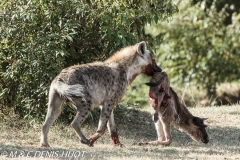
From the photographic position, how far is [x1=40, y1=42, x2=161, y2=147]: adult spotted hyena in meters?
8.64

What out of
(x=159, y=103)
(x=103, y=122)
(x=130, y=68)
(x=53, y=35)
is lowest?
(x=103, y=122)

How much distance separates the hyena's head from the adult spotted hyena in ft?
2.81

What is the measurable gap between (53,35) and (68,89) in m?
1.48

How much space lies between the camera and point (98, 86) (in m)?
9.00

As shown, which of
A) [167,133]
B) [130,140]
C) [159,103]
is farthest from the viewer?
[130,140]

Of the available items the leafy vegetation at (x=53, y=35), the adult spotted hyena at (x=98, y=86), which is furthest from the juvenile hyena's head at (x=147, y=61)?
the leafy vegetation at (x=53, y=35)

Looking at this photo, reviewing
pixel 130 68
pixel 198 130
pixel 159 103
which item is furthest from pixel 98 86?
pixel 198 130

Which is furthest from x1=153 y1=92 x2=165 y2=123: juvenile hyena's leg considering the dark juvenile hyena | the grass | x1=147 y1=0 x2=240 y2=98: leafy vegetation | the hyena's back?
x1=147 y1=0 x2=240 y2=98: leafy vegetation

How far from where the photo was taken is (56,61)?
9984mm

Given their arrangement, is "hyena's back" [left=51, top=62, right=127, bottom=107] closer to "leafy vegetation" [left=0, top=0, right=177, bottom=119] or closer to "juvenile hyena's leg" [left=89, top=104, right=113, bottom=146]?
"juvenile hyena's leg" [left=89, top=104, right=113, bottom=146]

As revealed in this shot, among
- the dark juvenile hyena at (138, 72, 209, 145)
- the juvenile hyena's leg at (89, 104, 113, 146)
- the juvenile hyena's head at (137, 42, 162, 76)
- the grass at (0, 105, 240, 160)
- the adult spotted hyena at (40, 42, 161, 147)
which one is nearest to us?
the grass at (0, 105, 240, 160)

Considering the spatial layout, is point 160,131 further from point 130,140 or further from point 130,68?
point 130,68

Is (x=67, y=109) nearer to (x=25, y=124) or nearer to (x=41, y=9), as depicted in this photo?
(x=25, y=124)

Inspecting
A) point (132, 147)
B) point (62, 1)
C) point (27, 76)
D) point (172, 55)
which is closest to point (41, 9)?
point (62, 1)
